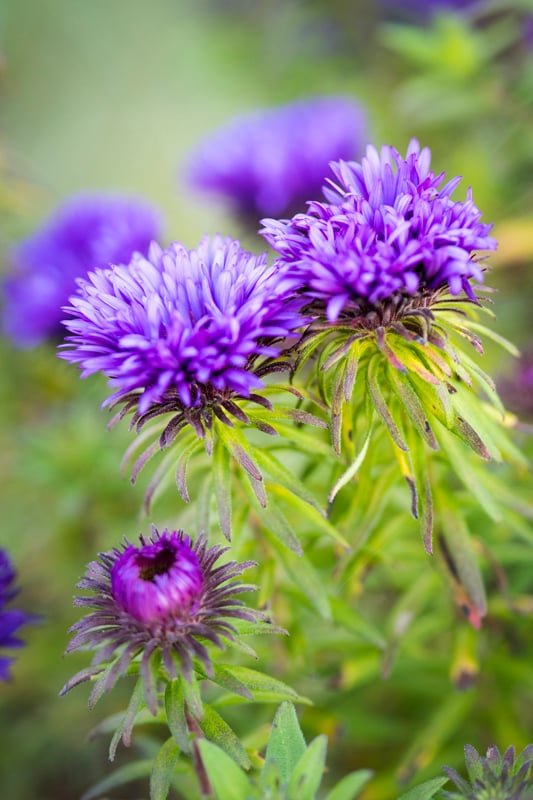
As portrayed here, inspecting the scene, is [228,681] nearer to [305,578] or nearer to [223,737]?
[223,737]

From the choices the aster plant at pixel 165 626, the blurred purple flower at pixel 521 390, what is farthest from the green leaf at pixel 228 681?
the blurred purple flower at pixel 521 390

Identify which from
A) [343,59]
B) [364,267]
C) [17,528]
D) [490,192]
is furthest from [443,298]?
[343,59]

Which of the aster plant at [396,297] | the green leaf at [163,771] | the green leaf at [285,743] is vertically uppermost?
the aster plant at [396,297]

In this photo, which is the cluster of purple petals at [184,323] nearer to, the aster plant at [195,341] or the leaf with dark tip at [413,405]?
the aster plant at [195,341]

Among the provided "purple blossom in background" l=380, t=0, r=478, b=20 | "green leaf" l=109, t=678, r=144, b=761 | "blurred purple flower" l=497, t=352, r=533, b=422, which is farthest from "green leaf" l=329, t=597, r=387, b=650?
"purple blossom in background" l=380, t=0, r=478, b=20

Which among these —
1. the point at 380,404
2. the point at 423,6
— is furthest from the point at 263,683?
the point at 423,6

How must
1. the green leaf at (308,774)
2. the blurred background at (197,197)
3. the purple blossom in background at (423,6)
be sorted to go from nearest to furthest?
the green leaf at (308,774) < the blurred background at (197,197) < the purple blossom in background at (423,6)
